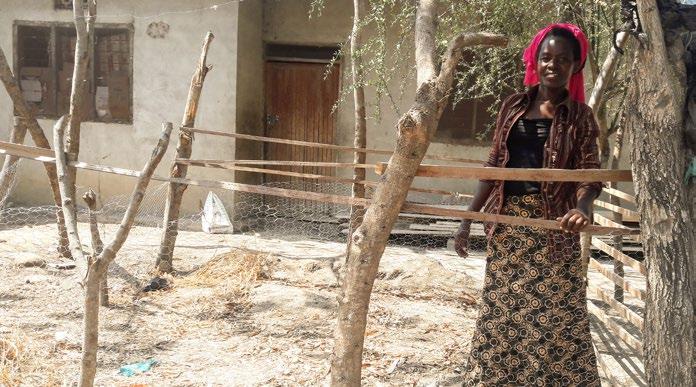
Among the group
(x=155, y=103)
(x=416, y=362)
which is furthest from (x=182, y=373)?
(x=155, y=103)

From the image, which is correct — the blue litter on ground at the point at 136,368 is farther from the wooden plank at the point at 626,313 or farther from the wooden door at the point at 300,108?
the wooden door at the point at 300,108

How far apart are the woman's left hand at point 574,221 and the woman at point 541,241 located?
26 cm

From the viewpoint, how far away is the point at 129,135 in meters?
8.95

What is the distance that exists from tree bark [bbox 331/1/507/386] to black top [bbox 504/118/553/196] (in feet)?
1.67

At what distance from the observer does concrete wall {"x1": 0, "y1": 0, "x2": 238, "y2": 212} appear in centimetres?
860

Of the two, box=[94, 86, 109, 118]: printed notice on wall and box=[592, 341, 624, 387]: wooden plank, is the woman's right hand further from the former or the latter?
box=[94, 86, 109, 118]: printed notice on wall

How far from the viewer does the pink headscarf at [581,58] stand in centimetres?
263

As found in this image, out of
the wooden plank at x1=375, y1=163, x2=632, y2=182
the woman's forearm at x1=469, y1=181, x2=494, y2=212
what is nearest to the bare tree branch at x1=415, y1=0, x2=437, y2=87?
the wooden plank at x1=375, y1=163, x2=632, y2=182

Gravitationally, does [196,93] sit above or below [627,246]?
above

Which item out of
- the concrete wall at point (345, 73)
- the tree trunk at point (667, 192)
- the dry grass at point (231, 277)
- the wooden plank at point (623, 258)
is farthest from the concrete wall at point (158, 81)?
the tree trunk at point (667, 192)

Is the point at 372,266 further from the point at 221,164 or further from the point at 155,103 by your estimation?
the point at 155,103

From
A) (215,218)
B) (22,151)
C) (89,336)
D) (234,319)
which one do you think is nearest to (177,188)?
(234,319)

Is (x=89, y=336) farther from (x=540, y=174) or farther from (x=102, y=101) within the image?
(x=102, y=101)

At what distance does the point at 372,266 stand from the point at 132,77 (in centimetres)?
736
